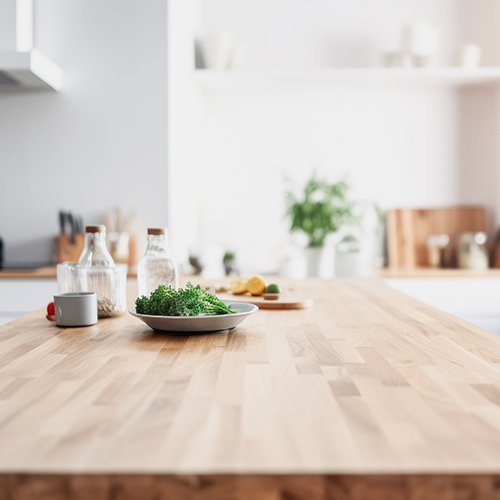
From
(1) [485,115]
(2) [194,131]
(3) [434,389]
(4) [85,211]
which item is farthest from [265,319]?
(1) [485,115]

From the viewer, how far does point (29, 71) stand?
8.48 ft

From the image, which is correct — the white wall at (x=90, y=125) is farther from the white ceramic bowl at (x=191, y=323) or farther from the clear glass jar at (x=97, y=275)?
the white ceramic bowl at (x=191, y=323)

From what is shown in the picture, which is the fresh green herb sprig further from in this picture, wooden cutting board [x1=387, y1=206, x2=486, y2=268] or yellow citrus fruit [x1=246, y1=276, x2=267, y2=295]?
wooden cutting board [x1=387, y1=206, x2=486, y2=268]

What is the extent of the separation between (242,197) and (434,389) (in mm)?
3210

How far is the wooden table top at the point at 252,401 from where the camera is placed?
1.72 feet

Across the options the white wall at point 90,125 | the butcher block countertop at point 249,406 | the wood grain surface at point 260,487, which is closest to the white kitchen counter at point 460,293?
the white wall at point 90,125

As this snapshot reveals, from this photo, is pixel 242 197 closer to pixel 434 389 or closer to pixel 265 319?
pixel 265 319

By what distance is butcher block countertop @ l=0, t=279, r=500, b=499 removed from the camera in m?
0.51

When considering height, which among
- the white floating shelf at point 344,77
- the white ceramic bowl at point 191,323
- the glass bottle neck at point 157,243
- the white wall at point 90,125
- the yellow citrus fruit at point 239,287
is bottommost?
the white ceramic bowl at point 191,323

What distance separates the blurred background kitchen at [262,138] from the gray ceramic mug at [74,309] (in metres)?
1.62

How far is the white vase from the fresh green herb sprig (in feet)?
6.89

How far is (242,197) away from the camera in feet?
12.7

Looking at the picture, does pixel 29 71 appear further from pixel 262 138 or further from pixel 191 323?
pixel 191 323

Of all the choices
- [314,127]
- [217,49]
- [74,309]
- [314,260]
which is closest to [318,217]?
[314,260]
